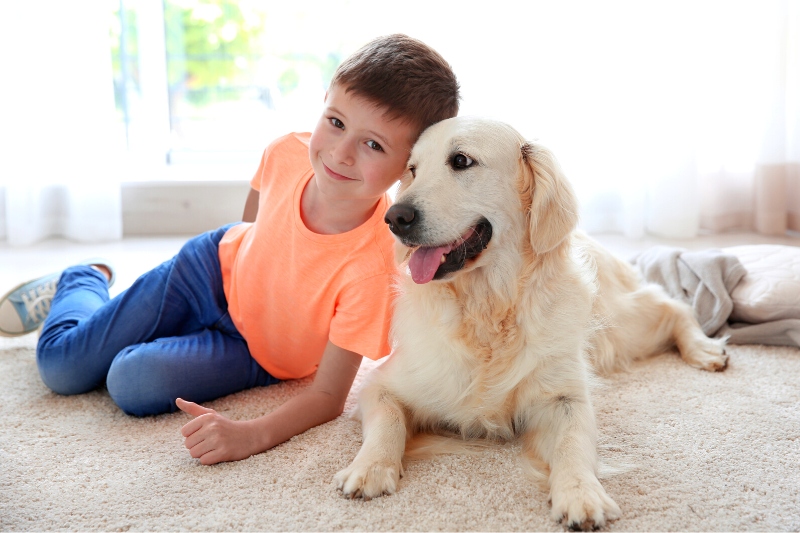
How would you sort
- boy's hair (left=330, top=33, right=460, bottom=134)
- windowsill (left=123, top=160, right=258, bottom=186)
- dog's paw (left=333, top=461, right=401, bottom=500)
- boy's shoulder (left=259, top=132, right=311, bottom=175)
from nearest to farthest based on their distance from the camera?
dog's paw (left=333, top=461, right=401, bottom=500), boy's hair (left=330, top=33, right=460, bottom=134), boy's shoulder (left=259, top=132, right=311, bottom=175), windowsill (left=123, top=160, right=258, bottom=186)

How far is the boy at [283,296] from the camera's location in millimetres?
1567

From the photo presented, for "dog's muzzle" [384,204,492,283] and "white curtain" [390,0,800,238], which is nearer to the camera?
"dog's muzzle" [384,204,492,283]

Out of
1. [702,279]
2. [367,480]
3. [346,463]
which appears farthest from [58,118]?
[702,279]

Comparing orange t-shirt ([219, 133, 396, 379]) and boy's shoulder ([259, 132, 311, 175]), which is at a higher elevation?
boy's shoulder ([259, 132, 311, 175])

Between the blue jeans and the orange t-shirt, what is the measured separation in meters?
0.06

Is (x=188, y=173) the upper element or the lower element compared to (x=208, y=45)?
lower

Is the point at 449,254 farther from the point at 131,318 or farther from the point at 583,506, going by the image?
the point at 131,318

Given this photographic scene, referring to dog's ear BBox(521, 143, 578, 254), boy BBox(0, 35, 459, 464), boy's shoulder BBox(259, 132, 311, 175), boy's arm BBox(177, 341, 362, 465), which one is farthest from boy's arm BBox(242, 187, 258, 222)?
dog's ear BBox(521, 143, 578, 254)

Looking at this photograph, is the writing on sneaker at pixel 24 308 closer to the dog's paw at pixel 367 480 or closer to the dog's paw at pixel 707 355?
the dog's paw at pixel 367 480

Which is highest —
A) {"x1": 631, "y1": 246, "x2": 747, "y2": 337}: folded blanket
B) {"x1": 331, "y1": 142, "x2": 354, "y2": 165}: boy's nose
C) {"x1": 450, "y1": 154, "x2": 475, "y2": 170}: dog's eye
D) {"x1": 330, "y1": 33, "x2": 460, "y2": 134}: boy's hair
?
{"x1": 330, "y1": 33, "x2": 460, "y2": 134}: boy's hair

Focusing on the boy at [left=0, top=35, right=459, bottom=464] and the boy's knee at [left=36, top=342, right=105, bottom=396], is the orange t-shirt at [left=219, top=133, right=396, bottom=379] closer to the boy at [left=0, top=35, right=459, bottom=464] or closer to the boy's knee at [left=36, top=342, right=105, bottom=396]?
the boy at [left=0, top=35, right=459, bottom=464]

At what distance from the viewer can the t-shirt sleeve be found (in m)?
1.61

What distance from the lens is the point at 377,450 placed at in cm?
140

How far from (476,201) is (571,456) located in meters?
0.53
